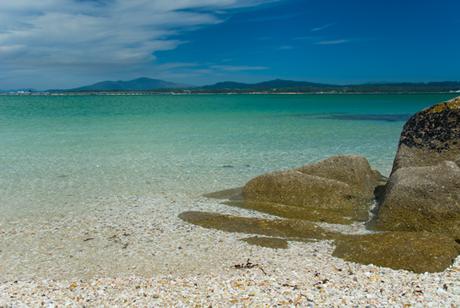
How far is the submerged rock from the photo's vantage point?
9555mm

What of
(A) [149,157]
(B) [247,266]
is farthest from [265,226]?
(A) [149,157]

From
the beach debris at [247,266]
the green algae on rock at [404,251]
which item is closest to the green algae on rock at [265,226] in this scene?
the green algae on rock at [404,251]

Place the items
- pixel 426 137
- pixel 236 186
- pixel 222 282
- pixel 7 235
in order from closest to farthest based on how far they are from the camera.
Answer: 1. pixel 222 282
2. pixel 7 235
3. pixel 426 137
4. pixel 236 186

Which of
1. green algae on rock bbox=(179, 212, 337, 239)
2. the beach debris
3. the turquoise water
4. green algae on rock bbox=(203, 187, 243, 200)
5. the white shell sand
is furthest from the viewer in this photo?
the turquoise water

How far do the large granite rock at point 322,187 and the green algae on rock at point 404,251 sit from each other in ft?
9.34

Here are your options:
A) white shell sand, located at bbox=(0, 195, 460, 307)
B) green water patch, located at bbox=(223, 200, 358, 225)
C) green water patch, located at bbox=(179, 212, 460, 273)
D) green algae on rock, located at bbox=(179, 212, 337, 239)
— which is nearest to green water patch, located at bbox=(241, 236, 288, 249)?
green water patch, located at bbox=(179, 212, 460, 273)

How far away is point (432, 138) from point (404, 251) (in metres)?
5.78

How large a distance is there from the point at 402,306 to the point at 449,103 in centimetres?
856

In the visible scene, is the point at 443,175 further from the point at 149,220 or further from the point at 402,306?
the point at 149,220

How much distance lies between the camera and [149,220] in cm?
1144

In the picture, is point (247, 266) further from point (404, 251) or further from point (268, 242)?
point (404, 251)

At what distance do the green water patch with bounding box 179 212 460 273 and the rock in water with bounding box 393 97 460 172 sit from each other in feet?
13.0

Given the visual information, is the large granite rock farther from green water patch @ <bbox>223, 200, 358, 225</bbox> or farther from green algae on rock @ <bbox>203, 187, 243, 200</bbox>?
green algae on rock @ <bbox>203, 187, 243, 200</bbox>

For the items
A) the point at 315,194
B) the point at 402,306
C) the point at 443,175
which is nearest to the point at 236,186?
the point at 315,194
